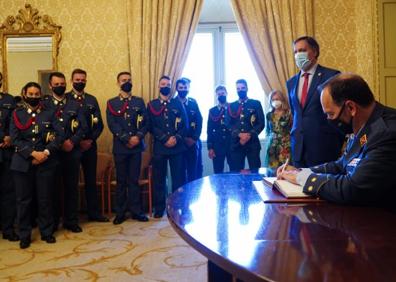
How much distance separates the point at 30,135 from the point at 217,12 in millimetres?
3204

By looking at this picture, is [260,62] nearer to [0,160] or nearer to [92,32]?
[92,32]

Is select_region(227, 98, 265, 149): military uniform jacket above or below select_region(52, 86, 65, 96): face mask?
below

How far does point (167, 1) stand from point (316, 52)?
A: 2.80 meters

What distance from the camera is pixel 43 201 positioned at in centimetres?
358

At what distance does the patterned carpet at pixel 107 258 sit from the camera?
2.71m

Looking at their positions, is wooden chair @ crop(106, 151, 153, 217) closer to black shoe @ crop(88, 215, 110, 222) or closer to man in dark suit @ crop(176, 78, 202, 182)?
black shoe @ crop(88, 215, 110, 222)

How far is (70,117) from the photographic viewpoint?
3.98 meters

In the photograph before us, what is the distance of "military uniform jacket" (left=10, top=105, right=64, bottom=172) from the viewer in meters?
3.45

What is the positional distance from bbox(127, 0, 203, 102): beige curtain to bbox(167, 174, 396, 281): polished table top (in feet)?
11.6

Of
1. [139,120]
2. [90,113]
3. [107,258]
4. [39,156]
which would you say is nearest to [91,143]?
[90,113]

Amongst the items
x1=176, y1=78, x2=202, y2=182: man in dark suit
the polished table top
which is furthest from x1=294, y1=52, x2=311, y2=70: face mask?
x1=176, y1=78, x2=202, y2=182: man in dark suit

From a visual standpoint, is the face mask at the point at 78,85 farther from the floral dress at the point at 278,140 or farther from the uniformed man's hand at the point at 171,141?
the floral dress at the point at 278,140

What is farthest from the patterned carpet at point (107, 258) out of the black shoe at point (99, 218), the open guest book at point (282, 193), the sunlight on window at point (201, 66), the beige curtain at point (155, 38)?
the sunlight on window at point (201, 66)

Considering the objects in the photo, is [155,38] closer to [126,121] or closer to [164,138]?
[126,121]
